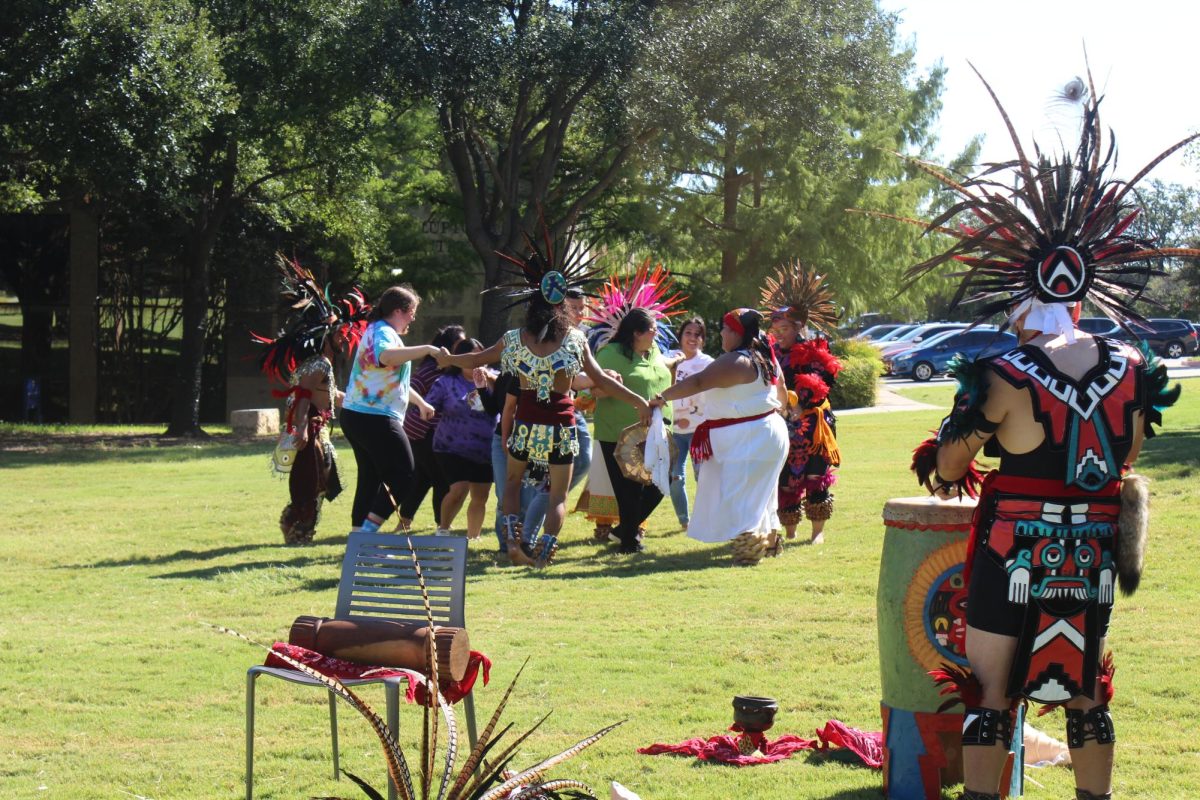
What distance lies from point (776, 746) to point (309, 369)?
592 cm

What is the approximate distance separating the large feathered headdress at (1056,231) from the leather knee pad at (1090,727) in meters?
1.22

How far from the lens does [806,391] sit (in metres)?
10.5

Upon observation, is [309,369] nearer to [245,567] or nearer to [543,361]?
[245,567]

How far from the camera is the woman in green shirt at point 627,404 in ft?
34.2

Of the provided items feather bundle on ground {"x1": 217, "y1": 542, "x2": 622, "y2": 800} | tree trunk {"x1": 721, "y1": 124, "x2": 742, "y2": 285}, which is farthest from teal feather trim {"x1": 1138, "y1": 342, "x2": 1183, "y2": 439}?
tree trunk {"x1": 721, "y1": 124, "x2": 742, "y2": 285}

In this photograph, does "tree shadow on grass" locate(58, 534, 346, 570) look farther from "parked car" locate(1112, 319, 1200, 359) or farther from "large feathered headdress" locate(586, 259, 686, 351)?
"parked car" locate(1112, 319, 1200, 359)

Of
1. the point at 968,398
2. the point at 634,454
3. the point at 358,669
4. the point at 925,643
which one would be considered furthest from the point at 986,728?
the point at 634,454

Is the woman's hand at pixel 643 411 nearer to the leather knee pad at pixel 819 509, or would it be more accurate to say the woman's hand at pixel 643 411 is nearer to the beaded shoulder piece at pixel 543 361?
the beaded shoulder piece at pixel 543 361

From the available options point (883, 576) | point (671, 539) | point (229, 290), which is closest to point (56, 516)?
point (671, 539)

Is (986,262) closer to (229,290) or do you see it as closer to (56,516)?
(56,516)

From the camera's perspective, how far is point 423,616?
5270 mm

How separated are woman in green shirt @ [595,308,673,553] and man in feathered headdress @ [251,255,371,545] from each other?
6.48 feet

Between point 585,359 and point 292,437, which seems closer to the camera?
point 585,359

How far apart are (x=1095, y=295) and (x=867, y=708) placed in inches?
89.0
